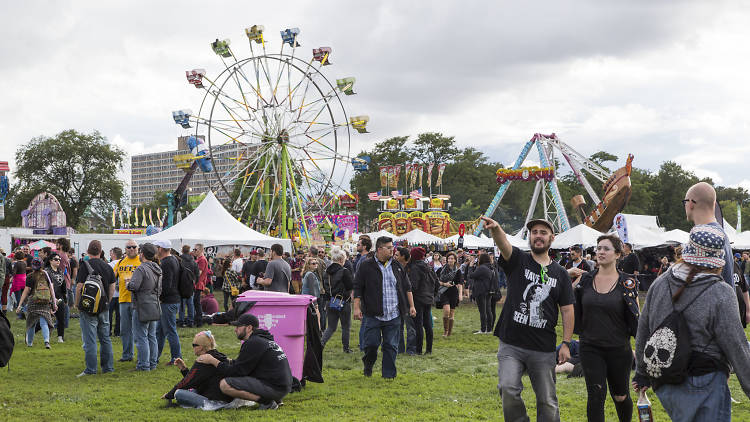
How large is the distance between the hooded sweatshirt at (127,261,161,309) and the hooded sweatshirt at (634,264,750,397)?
23.1 ft

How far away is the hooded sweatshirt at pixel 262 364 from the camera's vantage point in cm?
713

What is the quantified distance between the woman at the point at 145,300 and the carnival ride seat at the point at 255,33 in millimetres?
24658

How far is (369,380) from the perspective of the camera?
8.83 metres

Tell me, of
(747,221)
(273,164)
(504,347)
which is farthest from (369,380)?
(747,221)

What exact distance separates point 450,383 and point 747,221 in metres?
83.6

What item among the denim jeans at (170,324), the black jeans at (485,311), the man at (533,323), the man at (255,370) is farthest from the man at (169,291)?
the black jeans at (485,311)

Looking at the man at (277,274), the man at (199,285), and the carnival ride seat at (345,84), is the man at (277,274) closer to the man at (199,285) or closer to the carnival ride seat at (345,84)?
the man at (199,285)

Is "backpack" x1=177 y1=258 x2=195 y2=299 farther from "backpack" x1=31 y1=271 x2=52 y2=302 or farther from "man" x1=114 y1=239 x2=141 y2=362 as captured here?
"backpack" x1=31 y1=271 x2=52 y2=302

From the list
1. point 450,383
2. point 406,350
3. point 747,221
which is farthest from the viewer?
point 747,221

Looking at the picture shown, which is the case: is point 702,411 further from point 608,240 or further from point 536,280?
point 608,240

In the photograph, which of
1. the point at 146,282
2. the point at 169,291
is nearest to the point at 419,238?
the point at 169,291

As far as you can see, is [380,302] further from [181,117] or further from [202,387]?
[181,117]

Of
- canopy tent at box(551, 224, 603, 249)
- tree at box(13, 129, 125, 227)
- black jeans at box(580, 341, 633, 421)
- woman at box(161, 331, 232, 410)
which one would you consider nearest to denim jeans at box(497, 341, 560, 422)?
black jeans at box(580, 341, 633, 421)

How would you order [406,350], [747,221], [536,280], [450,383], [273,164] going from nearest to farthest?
[536,280]
[450,383]
[406,350]
[273,164]
[747,221]
